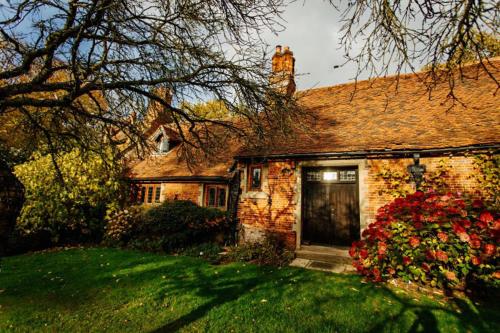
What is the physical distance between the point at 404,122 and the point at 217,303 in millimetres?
8853

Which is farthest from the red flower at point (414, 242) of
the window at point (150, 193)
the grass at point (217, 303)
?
the window at point (150, 193)

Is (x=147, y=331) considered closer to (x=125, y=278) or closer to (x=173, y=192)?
(x=125, y=278)

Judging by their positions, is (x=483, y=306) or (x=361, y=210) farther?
(x=361, y=210)

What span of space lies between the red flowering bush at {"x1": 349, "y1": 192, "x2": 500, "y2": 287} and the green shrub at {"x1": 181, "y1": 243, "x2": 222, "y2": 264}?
4625 millimetres

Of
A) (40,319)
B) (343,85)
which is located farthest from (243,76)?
(343,85)

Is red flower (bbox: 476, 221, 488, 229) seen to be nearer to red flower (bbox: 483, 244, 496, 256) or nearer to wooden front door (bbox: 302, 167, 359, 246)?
red flower (bbox: 483, 244, 496, 256)

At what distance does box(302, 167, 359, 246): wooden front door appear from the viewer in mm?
9367

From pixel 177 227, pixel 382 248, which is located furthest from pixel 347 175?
pixel 177 227

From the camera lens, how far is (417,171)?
7922 mm

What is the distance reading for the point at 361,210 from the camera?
8.70m

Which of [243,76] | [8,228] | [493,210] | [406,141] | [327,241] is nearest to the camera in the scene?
[8,228]

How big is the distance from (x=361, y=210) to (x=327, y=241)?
1.79m

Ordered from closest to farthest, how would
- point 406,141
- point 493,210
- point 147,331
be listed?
point 147,331, point 493,210, point 406,141

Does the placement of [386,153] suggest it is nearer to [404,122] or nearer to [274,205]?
[404,122]
